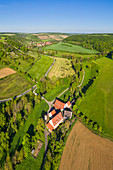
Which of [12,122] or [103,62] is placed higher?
[103,62]

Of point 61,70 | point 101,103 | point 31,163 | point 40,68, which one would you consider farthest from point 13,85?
point 101,103

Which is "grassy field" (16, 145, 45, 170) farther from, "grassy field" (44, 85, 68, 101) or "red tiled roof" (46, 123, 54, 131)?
"grassy field" (44, 85, 68, 101)

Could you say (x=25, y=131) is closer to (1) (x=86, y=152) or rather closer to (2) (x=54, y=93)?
(1) (x=86, y=152)

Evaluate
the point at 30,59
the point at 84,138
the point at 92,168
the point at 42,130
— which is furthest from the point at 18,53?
the point at 92,168

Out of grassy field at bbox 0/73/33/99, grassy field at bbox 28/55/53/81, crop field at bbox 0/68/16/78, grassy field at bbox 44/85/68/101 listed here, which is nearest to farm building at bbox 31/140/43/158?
grassy field at bbox 44/85/68/101

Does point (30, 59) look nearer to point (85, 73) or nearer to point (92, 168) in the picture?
point (85, 73)

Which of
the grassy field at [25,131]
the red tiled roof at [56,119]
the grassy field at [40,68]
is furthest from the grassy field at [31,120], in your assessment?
the grassy field at [40,68]

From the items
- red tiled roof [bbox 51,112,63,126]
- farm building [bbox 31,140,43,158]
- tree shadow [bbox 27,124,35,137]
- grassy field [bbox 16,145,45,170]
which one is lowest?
grassy field [bbox 16,145,45,170]
